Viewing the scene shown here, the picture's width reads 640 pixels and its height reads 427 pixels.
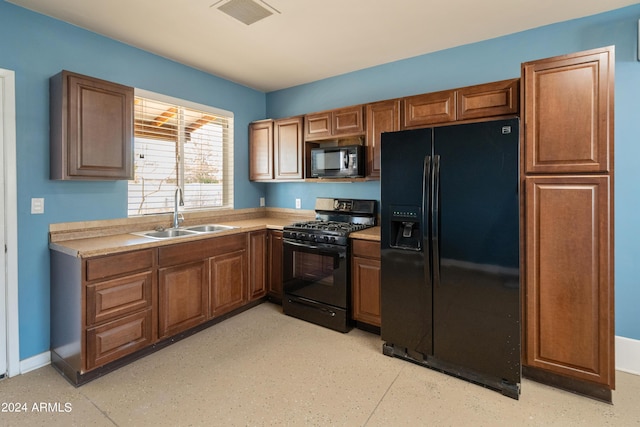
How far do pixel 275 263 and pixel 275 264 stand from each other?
12mm

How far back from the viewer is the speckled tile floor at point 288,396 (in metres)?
1.92

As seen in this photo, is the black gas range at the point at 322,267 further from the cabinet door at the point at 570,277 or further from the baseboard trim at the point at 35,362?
the baseboard trim at the point at 35,362

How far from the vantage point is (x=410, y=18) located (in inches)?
102

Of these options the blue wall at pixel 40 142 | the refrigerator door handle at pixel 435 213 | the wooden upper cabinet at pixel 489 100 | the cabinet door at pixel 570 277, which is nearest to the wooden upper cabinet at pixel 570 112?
the cabinet door at pixel 570 277

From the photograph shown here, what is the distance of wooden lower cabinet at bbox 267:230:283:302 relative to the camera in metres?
3.67

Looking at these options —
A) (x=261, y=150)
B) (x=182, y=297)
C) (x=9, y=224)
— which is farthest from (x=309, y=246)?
(x=9, y=224)

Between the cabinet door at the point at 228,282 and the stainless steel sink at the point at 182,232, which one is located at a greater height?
the stainless steel sink at the point at 182,232

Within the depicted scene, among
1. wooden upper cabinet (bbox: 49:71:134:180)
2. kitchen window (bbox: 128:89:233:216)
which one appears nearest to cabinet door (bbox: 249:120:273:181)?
kitchen window (bbox: 128:89:233:216)

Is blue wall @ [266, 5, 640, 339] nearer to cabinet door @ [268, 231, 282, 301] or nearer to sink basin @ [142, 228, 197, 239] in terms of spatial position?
cabinet door @ [268, 231, 282, 301]

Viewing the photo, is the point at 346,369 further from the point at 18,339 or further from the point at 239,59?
the point at 239,59

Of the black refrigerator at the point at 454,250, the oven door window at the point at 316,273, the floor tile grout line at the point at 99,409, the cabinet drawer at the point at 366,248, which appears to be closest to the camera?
the floor tile grout line at the point at 99,409

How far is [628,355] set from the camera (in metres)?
2.43

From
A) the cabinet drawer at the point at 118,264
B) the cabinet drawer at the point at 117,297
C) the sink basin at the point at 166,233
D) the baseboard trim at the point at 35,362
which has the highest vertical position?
the sink basin at the point at 166,233

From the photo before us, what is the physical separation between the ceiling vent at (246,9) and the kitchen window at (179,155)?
128 centimetres
